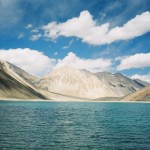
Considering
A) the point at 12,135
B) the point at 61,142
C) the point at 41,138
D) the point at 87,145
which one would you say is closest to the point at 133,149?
the point at 87,145

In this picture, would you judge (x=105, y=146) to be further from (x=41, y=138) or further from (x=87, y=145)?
Answer: (x=41, y=138)

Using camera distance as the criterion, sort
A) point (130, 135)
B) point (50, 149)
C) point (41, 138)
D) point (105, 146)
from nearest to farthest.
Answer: point (50, 149) → point (105, 146) → point (41, 138) → point (130, 135)

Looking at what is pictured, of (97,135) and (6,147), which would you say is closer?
(6,147)

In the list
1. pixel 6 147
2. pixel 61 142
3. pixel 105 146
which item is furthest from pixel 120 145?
pixel 6 147

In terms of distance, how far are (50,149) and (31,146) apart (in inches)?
102

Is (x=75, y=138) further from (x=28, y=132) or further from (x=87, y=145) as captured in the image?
(x=28, y=132)

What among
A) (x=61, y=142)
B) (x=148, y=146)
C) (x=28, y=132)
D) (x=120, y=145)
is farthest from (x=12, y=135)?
(x=148, y=146)

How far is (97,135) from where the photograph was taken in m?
45.9

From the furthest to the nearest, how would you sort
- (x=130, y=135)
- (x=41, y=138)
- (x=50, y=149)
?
(x=130, y=135), (x=41, y=138), (x=50, y=149)

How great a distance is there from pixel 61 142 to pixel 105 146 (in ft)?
18.6

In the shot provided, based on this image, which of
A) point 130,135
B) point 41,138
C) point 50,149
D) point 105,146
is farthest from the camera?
point 130,135

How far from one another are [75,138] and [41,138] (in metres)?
4.54

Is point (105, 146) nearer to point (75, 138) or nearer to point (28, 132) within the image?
point (75, 138)

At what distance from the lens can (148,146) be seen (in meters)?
37.0
